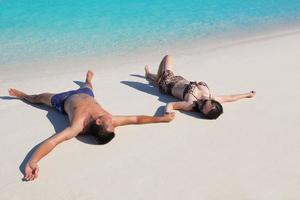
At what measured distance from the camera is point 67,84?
6973mm

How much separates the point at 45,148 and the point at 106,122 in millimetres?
695

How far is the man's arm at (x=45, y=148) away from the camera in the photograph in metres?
4.15

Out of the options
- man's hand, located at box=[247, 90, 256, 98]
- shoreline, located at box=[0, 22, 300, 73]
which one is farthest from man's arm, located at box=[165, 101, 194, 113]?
shoreline, located at box=[0, 22, 300, 73]

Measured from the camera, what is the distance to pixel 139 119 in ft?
17.1

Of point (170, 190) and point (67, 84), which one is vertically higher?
point (67, 84)

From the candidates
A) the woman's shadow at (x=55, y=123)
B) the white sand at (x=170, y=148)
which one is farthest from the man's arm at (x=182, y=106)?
the woman's shadow at (x=55, y=123)

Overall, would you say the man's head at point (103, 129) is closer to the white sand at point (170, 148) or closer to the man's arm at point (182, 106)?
the white sand at point (170, 148)

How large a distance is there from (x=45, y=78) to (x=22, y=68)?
3.78ft

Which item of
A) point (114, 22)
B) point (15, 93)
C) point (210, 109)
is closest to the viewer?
point (210, 109)

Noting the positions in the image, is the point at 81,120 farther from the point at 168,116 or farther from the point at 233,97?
the point at 233,97

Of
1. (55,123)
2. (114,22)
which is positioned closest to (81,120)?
(55,123)

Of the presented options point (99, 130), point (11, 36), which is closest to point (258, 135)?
point (99, 130)

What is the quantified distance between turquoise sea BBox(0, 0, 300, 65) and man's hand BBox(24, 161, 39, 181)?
16.3 ft

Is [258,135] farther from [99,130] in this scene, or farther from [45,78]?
[45,78]
